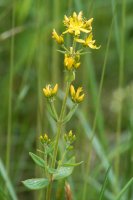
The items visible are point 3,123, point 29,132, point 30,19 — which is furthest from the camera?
point 30,19

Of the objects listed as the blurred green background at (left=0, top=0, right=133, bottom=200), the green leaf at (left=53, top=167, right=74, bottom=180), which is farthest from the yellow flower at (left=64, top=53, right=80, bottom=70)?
the blurred green background at (left=0, top=0, right=133, bottom=200)

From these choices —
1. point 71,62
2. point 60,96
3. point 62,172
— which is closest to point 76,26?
point 71,62

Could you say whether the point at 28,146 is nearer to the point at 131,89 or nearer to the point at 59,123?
the point at 131,89

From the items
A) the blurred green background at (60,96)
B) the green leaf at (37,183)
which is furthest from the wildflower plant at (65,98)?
the blurred green background at (60,96)

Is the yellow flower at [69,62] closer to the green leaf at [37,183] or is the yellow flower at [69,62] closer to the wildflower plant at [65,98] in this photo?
the wildflower plant at [65,98]

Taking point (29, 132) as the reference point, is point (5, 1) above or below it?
above

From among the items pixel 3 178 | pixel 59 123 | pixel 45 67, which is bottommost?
pixel 3 178

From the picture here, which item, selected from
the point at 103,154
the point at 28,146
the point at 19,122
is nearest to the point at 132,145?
the point at 103,154

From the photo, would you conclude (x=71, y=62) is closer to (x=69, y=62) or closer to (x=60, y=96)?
(x=69, y=62)
